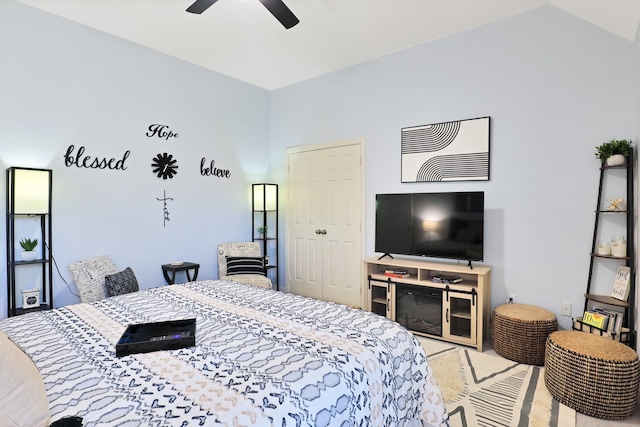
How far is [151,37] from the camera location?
355 cm

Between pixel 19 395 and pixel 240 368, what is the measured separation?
63 centimetres

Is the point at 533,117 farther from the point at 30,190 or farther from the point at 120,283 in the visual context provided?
the point at 30,190

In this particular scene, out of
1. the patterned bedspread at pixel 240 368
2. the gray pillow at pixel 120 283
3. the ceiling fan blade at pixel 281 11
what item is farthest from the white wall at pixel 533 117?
the gray pillow at pixel 120 283

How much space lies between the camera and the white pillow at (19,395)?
906 millimetres

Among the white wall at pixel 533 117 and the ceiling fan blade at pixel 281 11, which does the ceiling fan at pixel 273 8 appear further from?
the white wall at pixel 533 117

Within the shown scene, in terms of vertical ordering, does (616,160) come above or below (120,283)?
above

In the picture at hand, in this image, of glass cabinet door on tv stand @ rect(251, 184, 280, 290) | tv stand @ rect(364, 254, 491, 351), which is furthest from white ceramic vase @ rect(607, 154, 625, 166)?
glass cabinet door on tv stand @ rect(251, 184, 280, 290)

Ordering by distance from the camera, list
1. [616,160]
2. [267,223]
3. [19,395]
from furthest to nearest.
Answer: [267,223] < [616,160] < [19,395]

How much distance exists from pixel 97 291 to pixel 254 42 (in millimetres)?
2837

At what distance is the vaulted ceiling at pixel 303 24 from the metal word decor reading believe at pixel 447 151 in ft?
3.08

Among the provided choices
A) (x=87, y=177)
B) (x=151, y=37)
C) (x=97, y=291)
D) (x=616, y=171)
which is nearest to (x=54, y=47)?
(x=151, y=37)

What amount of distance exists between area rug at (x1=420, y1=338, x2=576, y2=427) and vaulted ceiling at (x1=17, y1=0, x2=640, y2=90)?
2.63 metres

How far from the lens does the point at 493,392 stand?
2398 millimetres

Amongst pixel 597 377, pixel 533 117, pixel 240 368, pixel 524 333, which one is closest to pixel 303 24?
pixel 533 117
